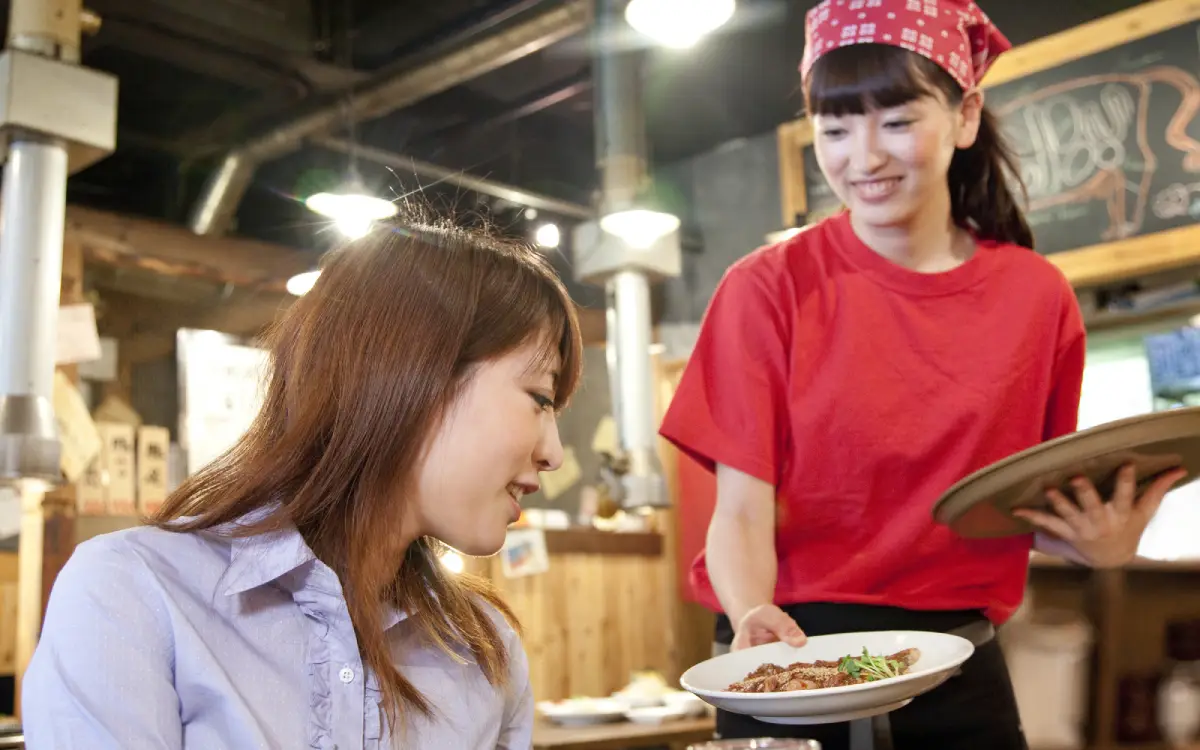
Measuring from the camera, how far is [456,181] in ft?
22.0

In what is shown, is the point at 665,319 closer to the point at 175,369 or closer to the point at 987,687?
the point at 175,369

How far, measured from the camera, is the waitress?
1.53 meters

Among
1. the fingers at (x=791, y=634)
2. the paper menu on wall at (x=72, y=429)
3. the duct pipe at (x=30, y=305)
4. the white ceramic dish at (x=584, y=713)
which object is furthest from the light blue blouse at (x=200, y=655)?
the paper menu on wall at (x=72, y=429)

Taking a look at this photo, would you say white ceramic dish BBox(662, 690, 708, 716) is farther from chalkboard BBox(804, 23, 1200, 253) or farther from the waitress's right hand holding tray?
the waitress's right hand holding tray

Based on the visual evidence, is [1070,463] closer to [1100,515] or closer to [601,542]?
[1100,515]

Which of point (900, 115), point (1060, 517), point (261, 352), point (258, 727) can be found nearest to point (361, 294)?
point (261, 352)

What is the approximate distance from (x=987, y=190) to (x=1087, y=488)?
535 millimetres

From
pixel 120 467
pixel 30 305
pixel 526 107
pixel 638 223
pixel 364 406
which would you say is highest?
pixel 526 107

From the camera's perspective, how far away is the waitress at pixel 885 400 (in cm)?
153

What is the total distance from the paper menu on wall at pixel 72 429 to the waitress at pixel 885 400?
3.72 m

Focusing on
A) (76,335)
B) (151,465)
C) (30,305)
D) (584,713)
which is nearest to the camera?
(30,305)

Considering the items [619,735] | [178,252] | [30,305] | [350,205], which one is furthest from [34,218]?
[178,252]

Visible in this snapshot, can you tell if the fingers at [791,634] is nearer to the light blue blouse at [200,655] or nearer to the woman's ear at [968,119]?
the light blue blouse at [200,655]

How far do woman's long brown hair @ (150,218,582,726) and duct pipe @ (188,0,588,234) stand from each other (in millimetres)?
4021
